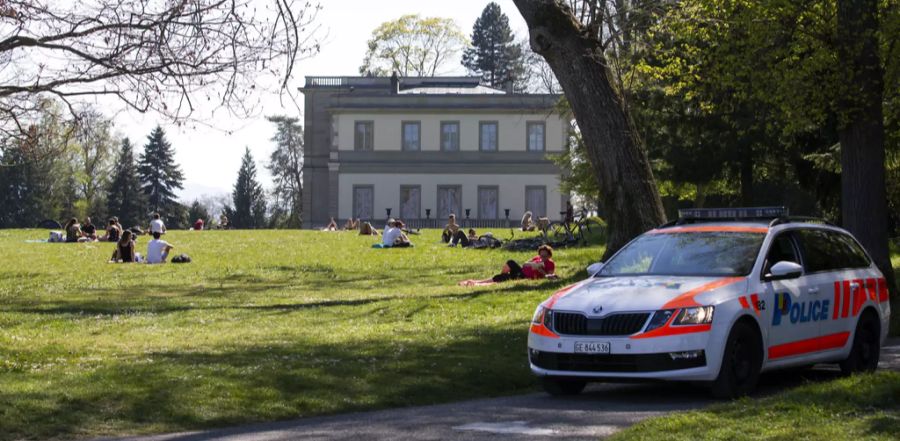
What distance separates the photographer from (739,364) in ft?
39.6

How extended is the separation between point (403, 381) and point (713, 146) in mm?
32446

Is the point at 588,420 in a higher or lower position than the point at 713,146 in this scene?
lower

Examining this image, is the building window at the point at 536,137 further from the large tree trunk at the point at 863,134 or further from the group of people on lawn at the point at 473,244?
the large tree trunk at the point at 863,134

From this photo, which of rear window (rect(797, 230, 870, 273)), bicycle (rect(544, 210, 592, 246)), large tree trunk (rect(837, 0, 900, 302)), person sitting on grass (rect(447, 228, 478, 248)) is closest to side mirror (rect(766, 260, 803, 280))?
rear window (rect(797, 230, 870, 273))

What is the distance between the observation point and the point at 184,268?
35.2 meters

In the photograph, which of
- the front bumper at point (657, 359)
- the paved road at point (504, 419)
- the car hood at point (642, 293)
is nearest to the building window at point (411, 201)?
the paved road at point (504, 419)

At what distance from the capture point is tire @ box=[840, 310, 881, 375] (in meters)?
13.9

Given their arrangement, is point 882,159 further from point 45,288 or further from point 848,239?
point 45,288

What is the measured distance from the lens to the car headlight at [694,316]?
11641mm

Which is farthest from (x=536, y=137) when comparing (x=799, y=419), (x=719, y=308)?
(x=799, y=419)

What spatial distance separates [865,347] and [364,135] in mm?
78801

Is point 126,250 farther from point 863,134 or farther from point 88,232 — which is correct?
point 863,134

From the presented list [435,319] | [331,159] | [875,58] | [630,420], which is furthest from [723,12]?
[331,159]

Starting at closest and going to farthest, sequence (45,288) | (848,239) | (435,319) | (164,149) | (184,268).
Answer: (848,239)
(435,319)
(45,288)
(184,268)
(164,149)
